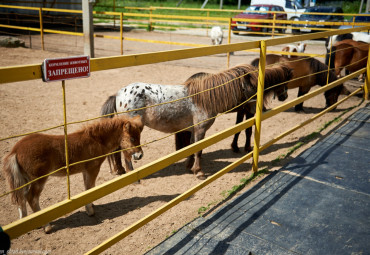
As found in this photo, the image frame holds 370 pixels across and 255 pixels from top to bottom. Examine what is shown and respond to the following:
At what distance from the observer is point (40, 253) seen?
2.87 meters

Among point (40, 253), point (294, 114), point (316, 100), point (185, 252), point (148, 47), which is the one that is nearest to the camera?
point (185, 252)

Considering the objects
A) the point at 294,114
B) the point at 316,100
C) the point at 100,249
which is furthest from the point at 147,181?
the point at 316,100

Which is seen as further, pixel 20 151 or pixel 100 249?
pixel 20 151

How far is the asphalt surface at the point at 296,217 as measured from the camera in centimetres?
264

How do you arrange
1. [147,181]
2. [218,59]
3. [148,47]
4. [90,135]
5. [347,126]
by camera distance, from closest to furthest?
[90,135] → [147,181] → [347,126] → [218,59] → [148,47]

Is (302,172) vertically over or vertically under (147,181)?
over

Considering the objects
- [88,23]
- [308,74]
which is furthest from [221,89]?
[88,23]

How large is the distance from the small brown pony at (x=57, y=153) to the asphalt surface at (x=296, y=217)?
3.18ft

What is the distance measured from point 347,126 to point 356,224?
2944 mm

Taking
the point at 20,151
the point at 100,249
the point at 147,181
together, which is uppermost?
the point at 20,151

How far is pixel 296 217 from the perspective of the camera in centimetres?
305

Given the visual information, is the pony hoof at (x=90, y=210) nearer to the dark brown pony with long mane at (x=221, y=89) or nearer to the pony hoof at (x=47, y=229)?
the pony hoof at (x=47, y=229)

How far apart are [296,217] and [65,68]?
7.72ft

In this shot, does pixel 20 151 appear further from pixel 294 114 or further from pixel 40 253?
pixel 294 114
